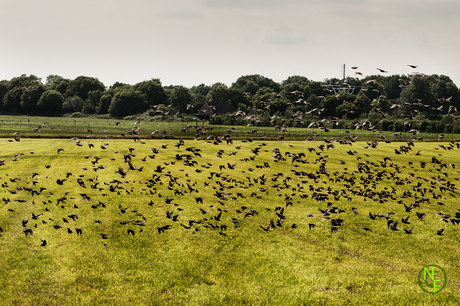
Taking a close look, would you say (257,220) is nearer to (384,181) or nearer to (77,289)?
(77,289)

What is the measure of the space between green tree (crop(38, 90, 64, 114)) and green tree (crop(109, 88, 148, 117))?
4454 centimetres

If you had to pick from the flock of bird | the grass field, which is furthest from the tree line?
the grass field

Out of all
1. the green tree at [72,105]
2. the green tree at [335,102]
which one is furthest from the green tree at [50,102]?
the green tree at [335,102]

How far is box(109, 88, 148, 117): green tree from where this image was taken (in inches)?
5522

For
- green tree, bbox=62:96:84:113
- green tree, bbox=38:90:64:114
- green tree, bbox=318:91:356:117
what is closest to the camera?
green tree, bbox=318:91:356:117

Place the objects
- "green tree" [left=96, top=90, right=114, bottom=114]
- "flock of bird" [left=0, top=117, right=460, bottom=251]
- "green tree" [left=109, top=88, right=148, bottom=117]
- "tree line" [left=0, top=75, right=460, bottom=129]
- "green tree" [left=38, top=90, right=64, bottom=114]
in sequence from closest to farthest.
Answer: "flock of bird" [left=0, top=117, right=460, bottom=251] < "tree line" [left=0, top=75, right=460, bottom=129] < "green tree" [left=109, top=88, right=148, bottom=117] < "green tree" [left=96, top=90, right=114, bottom=114] < "green tree" [left=38, top=90, right=64, bottom=114]

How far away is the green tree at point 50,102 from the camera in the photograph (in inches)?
6471

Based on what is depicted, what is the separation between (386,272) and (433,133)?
7475 cm

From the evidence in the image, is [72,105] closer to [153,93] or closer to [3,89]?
[153,93]

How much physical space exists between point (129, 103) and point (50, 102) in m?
54.2

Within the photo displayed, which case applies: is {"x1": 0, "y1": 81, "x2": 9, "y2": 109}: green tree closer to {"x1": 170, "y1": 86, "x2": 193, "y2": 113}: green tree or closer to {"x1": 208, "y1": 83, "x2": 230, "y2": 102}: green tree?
{"x1": 170, "y1": 86, "x2": 193, "y2": 113}: green tree

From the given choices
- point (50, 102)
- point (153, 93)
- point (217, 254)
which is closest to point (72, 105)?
point (50, 102)

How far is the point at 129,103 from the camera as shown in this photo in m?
142

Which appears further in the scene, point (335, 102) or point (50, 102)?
point (50, 102)
